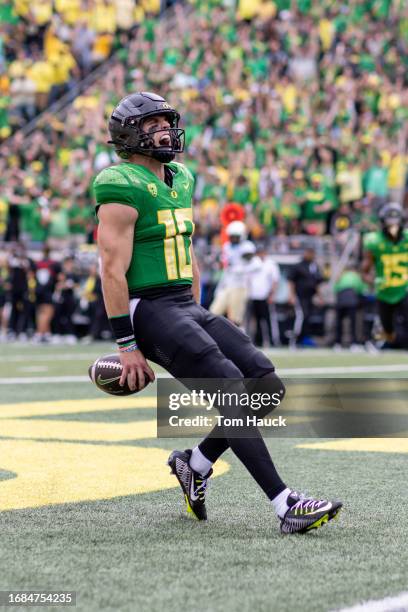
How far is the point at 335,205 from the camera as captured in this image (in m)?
20.4

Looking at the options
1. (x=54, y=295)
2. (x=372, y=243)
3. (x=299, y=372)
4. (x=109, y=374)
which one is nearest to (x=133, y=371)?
(x=109, y=374)

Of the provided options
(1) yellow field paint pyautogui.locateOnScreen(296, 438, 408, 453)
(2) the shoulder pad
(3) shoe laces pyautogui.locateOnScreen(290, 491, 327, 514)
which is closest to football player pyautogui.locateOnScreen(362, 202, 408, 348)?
(1) yellow field paint pyautogui.locateOnScreen(296, 438, 408, 453)

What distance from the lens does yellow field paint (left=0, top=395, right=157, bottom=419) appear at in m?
9.34

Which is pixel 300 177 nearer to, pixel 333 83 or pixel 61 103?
pixel 333 83

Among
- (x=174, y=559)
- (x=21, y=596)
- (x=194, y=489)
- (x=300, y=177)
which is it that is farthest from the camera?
(x=300, y=177)

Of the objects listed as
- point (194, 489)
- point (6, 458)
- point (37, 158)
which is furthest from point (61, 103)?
point (194, 489)

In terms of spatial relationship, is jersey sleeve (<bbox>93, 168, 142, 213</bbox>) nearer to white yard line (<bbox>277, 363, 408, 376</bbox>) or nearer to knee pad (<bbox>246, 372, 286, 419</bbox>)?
knee pad (<bbox>246, 372, 286, 419</bbox>)

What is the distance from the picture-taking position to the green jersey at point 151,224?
187 inches

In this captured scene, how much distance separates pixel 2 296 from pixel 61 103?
15.5 feet

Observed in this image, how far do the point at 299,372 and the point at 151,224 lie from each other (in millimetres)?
9053

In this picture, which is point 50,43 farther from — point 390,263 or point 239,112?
point 390,263

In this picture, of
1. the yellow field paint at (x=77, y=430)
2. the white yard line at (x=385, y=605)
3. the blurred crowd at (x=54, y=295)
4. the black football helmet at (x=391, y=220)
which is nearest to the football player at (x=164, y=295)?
the white yard line at (x=385, y=605)

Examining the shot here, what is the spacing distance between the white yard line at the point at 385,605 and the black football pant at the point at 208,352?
44.2 inches

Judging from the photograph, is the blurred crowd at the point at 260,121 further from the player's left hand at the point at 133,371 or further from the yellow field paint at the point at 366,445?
the player's left hand at the point at 133,371
